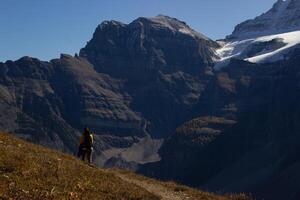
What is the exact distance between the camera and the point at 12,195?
909 inches

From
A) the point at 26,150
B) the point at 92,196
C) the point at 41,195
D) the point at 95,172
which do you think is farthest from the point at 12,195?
the point at 26,150

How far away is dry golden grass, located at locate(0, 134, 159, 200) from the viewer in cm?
2461

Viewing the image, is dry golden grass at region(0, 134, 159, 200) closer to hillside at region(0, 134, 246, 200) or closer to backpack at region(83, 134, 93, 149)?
hillside at region(0, 134, 246, 200)

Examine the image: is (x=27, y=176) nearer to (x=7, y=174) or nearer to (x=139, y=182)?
(x=7, y=174)

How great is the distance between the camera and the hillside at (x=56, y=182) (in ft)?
81.5

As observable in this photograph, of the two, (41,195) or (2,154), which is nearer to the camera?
(41,195)

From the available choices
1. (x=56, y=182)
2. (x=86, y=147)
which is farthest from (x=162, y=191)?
(x=56, y=182)

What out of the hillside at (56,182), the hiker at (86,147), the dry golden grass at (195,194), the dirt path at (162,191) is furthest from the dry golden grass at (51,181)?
the hiker at (86,147)

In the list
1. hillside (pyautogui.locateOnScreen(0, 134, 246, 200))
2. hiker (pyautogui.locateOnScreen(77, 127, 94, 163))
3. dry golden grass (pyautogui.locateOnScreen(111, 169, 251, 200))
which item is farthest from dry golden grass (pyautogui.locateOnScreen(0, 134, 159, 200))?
hiker (pyautogui.locateOnScreen(77, 127, 94, 163))

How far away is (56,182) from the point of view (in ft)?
89.5

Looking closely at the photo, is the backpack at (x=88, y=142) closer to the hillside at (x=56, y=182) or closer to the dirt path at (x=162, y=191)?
the dirt path at (x=162, y=191)

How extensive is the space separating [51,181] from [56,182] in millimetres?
232

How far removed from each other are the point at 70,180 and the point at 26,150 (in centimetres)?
770

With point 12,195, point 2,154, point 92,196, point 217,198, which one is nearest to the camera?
point 12,195
